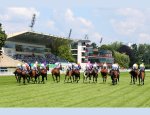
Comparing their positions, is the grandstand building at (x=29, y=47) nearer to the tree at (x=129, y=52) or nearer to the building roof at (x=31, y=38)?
the building roof at (x=31, y=38)

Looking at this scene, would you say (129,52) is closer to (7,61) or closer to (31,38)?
(31,38)

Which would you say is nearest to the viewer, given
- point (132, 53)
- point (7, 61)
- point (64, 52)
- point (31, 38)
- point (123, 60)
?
point (7, 61)

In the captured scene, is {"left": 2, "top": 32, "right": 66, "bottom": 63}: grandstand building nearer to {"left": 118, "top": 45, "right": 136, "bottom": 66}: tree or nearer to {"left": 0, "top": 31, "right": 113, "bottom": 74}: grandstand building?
{"left": 0, "top": 31, "right": 113, "bottom": 74}: grandstand building

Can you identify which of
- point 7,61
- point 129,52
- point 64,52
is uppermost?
point 129,52

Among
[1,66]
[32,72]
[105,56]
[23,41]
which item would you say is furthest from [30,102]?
[105,56]

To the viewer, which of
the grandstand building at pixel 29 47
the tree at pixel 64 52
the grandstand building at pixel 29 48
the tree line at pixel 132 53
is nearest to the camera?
the grandstand building at pixel 29 48

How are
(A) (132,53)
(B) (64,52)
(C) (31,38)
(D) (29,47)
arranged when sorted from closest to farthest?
→ (D) (29,47)
(C) (31,38)
(B) (64,52)
(A) (132,53)

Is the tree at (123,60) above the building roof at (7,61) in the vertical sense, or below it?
above

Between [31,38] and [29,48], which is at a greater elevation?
[31,38]

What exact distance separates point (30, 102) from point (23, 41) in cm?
8632

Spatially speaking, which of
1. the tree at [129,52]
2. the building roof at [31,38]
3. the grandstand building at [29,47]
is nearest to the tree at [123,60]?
the tree at [129,52]

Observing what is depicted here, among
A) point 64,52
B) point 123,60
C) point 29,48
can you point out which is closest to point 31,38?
point 29,48

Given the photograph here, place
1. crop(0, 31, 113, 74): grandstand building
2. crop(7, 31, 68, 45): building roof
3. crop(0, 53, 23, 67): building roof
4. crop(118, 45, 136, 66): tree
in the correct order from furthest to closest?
crop(118, 45, 136, 66): tree, crop(7, 31, 68, 45): building roof, crop(0, 31, 113, 74): grandstand building, crop(0, 53, 23, 67): building roof

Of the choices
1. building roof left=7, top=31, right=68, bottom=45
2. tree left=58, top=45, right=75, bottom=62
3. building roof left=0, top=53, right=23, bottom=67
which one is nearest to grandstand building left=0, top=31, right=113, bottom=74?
building roof left=7, top=31, right=68, bottom=45
